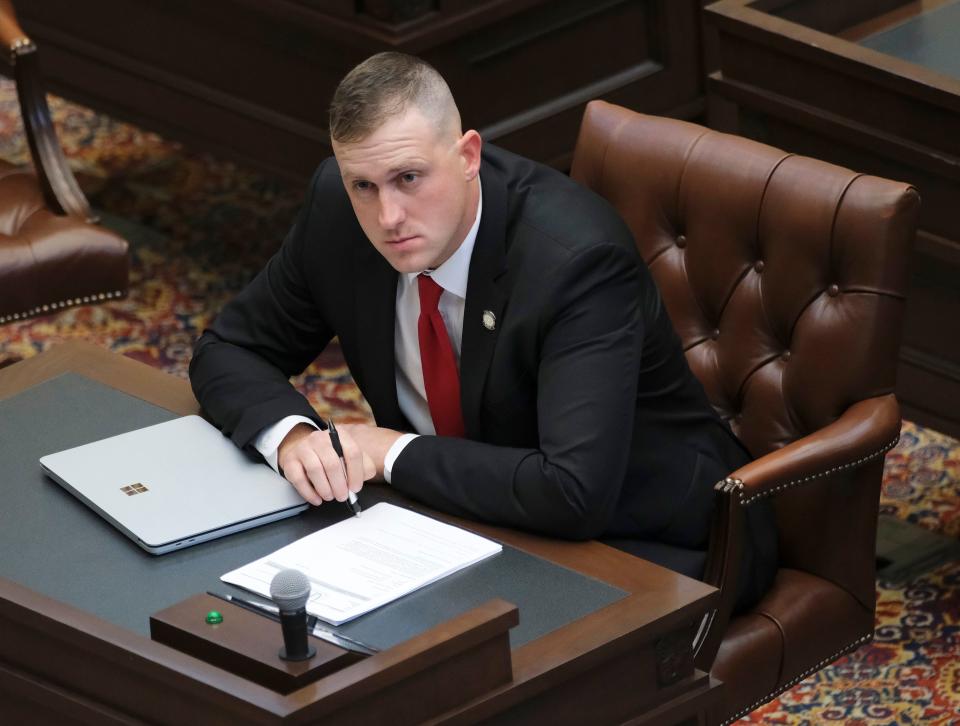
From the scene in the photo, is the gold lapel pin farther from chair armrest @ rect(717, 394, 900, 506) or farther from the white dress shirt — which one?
chair armrest @ rect(717, 394, 900, 506)

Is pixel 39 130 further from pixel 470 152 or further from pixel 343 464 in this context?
pixel 343 464

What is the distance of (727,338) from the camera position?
309cm

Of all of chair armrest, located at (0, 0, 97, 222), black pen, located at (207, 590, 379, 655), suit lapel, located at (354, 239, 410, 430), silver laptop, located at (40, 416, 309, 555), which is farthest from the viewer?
chair armrest, located at (0, 0, 97, 222)

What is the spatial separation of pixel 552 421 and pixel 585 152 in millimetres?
730

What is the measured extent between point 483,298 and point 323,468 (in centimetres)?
41

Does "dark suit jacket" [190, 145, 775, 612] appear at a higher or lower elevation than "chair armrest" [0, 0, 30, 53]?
lower

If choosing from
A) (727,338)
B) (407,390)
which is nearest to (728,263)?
(727,338)

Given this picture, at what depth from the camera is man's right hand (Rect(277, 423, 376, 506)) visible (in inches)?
101

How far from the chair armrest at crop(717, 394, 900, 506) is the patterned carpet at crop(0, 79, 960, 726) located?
0.94 m

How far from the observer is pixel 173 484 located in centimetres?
261

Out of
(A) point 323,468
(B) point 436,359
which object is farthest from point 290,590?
(B) point 436,359

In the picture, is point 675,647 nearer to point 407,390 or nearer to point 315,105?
point 407,390

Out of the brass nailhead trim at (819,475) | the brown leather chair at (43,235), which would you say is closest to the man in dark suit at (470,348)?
the brass nailhead trim at (819,475)

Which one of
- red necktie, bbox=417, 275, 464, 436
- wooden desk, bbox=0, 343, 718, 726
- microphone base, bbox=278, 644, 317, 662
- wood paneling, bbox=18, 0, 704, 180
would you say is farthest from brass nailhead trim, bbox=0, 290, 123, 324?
microphone base, bbox=278, 644, 317, 662
